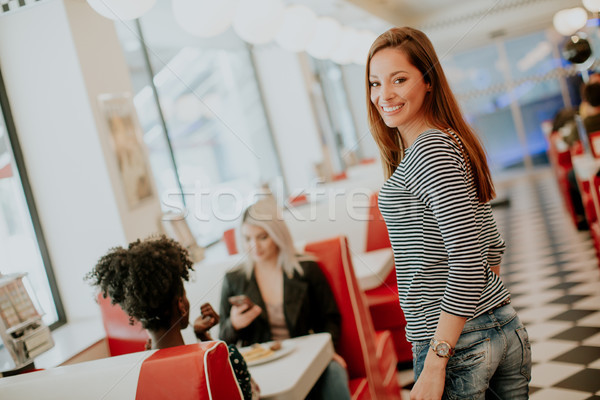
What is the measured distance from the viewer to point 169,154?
4.60 meters

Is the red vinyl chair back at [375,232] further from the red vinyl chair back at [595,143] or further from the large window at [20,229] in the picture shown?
the large window at [20,229]

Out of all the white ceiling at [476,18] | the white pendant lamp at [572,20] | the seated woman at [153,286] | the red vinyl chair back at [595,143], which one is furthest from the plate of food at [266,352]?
the white ceiling at [476,18]

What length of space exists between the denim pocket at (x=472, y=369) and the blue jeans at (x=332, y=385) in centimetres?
103

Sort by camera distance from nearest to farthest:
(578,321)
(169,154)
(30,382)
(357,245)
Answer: (30,382) < (578,321) < (357,245) < (169,154)

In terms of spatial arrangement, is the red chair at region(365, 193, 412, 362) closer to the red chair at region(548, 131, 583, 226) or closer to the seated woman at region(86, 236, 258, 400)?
the seated woman at region(86, 236, 258, 400)

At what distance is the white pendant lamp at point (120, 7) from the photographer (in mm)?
2061

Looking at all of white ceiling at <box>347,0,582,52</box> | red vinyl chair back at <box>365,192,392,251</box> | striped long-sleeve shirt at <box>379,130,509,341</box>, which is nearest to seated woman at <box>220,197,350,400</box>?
striped long-sleeve shirt at <box>379,130,509,341</box>

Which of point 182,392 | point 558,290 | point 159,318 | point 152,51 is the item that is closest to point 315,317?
point 159,318

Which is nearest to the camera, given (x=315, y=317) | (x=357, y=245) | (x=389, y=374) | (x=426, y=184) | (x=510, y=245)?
(x=426, y=184)

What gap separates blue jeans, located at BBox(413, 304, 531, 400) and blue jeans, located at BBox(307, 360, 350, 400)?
99 cm

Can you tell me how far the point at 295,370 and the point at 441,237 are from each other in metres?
0.85

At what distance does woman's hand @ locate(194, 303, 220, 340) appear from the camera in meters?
1.85

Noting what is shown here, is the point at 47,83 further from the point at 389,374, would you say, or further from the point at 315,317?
the point at 389,374

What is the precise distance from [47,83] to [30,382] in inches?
73.7
